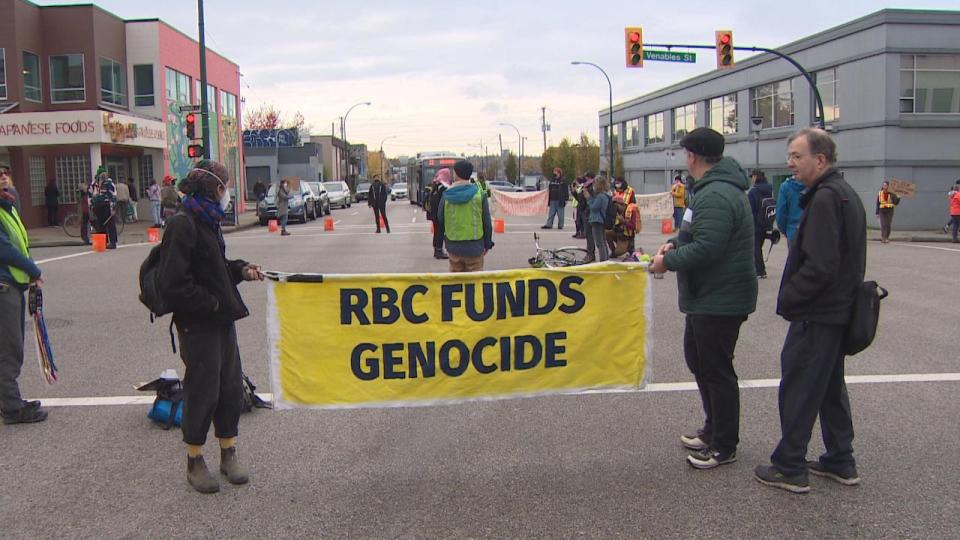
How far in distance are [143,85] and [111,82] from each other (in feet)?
7.60

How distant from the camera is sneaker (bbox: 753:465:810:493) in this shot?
441 cm

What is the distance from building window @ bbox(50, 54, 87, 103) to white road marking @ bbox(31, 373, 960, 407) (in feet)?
94.2

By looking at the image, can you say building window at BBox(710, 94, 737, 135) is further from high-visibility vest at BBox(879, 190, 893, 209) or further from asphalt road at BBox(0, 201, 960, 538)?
asphalt road at BBox(0, 201, 960, 538)

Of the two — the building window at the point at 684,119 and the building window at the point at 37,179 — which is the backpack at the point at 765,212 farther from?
the building window at the point at 684,119

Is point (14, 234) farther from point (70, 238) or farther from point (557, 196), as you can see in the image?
point (557, 196)

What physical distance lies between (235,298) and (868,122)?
1206 inches

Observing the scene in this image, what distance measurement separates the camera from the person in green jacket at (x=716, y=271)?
4551 millimetres

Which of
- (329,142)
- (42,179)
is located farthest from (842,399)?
(329,142)

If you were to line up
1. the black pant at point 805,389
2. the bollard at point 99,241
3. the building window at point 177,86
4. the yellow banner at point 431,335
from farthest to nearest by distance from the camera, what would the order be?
1. the building window at point 177,86
2. the bollard at point 99,241
3. the yellow banner at point 431,335
4. the black pant at point 805,389

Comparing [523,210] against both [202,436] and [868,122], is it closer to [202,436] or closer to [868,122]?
[868,122]

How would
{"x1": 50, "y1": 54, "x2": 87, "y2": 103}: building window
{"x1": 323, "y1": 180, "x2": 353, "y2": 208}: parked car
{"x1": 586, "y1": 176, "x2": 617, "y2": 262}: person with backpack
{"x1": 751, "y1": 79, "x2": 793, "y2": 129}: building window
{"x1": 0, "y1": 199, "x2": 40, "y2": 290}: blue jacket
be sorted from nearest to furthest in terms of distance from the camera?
{"x1": 0, "y1": 199, "x2": 40, "y2": 290}: blue jacket < {"x1": 586, "y1": 176, "x2": 617, "y2": 262}: person with backpack < {"x1": 50, "y1": 54, "x2": 87, "y2": 103}: building window < {"x1": 751, "y1": 79, "x2": 793, "y2": 129}: building window < {"x1": 323, "y1": 180, "x2": 353, "y2": 208}: parked car

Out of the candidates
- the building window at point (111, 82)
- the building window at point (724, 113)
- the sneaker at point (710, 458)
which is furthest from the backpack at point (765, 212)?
the building window at point (724, 113)

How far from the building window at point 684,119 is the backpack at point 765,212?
Answer: 3800 centimetres

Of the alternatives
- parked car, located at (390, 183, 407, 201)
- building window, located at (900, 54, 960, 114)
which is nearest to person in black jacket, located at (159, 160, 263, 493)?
building window, located at (900, 54, 960, 114)
